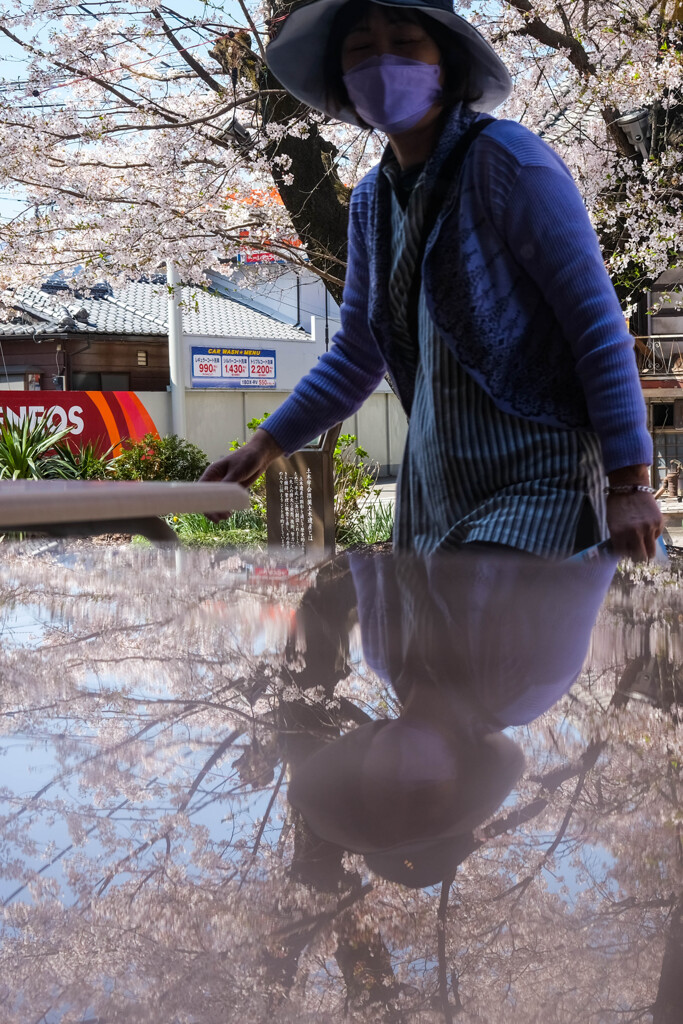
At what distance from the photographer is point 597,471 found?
3.84 ft

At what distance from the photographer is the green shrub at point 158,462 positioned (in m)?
9.69

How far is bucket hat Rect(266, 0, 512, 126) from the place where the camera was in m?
1.24

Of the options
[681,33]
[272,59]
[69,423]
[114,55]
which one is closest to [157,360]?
[69,423]

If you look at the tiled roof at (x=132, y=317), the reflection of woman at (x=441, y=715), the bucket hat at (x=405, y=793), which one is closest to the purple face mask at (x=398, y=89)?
the reflection of woman at (x=441, y=715)

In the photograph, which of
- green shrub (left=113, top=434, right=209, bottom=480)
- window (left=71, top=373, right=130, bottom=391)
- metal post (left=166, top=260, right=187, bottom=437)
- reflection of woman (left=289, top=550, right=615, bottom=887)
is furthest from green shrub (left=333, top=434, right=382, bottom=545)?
window (left=71, top=373, right=130, bottom=391)

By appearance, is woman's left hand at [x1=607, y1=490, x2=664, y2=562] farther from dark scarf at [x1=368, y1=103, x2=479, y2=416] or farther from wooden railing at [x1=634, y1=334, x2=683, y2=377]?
wooden railing at [x1=634, y1=334, x2=683, y2=377]

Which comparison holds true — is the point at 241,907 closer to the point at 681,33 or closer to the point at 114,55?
the point at 681,33

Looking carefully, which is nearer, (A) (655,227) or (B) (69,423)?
(A) (655,227)

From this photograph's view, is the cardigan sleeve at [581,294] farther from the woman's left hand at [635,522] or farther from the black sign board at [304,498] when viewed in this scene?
the black sign board at [304,498]

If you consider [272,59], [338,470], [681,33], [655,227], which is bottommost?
[338,470]

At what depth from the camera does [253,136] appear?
6.77 m

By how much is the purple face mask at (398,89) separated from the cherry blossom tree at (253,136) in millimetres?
4901

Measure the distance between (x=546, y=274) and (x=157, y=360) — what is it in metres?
22.4

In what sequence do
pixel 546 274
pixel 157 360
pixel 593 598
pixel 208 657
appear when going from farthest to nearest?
1. pixel 157 360
2. pixel 546 274
3. pixel 593 598
4. pixel 208 657
